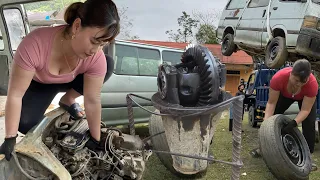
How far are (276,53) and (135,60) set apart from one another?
331 centimetres

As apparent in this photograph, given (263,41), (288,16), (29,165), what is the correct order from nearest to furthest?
(29,165) < (288,16) < (263,41)

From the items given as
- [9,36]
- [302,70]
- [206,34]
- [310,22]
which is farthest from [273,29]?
[9,36]

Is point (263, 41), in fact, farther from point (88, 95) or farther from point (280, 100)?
point (88, 95)

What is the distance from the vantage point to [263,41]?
313 inches

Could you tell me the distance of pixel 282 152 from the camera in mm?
3973

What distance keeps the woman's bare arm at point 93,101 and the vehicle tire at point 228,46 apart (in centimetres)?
719

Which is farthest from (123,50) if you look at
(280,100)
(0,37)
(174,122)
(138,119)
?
(174,122)

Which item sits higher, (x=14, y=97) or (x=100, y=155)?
(x=14, y=97)

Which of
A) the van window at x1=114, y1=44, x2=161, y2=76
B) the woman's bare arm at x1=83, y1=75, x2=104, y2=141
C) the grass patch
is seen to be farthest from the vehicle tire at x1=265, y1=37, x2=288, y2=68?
the woman's bare arm at x1=83, y1=75, x2=104, y2=141

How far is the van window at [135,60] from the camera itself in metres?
5.90

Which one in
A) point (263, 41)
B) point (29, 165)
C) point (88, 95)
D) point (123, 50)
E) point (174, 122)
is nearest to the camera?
point (29, 165)

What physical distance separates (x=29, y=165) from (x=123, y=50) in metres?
4.33

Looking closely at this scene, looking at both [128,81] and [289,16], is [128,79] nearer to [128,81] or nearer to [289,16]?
[128,81]

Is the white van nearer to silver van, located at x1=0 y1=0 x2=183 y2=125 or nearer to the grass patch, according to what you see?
the grass patch
